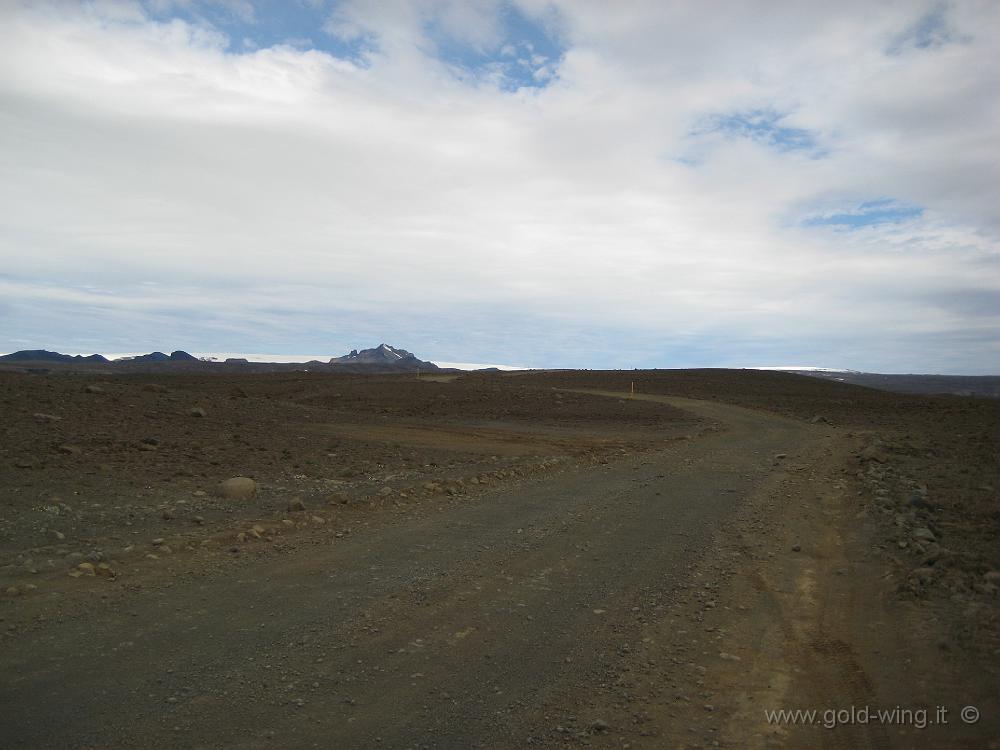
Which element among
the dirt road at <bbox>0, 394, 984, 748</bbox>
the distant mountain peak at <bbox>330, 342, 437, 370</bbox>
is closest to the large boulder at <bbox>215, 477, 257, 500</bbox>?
the dirt road at <bbox>0, 394, 984, 748</bbox>

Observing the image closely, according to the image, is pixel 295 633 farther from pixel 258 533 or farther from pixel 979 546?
pixel 979 546

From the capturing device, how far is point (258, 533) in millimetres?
8516

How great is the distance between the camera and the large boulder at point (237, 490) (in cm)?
1059

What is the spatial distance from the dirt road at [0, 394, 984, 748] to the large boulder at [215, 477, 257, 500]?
2736mm

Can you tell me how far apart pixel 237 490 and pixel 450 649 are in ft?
21.4

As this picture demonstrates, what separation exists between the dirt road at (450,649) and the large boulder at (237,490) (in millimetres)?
2736

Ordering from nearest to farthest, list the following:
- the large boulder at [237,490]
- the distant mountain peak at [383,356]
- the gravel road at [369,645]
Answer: the gravel road at [369,645]
the large boulder at [237,490]
the distant mountain peak at [383,356]

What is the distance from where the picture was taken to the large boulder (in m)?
10.6

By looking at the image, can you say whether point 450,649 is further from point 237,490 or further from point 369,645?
point 237,490

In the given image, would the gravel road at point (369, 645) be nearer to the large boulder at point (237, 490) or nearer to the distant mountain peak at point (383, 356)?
the large boulder at point (237, 490)

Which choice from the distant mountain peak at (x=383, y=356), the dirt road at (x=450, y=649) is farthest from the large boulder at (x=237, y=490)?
the distant mountain peak at (x=383, y=356)

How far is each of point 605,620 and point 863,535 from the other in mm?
4847

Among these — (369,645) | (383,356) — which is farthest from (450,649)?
(383,356)

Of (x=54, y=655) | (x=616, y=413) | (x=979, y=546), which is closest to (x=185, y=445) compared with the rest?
(x=54, y=655)
